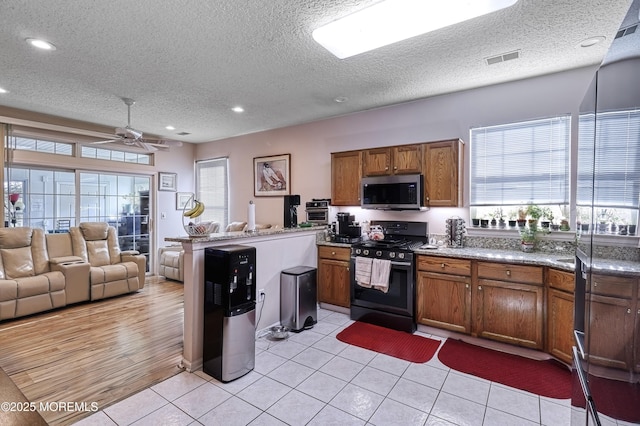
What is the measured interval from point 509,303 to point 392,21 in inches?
109

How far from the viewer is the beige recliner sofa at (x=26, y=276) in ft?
12.3

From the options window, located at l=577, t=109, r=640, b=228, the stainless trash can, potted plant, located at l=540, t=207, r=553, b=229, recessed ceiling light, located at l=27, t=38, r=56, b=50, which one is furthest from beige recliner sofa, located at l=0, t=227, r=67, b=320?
potted plant, located at l=540, t=207, r=553, b=229

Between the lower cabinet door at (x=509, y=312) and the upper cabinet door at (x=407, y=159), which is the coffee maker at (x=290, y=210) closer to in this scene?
the upper cabinet door at (x=407, y=159)

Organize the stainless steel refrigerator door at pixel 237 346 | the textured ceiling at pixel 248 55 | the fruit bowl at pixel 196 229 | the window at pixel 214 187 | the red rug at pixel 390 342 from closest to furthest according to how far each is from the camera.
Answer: the textured ceiling at pixel 248 55, the stainless steel refrigerator door at pixel 237 346, the fruit bowl at pixel 196 229, the red rug at pixel 390 342, the window at pixel 214 187

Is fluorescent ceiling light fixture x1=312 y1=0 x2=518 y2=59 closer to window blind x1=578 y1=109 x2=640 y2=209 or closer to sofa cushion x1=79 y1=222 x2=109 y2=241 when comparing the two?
window blind x1=578 y1=109 x2=640 y2=209

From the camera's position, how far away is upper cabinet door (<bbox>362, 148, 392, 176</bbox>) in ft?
13.0

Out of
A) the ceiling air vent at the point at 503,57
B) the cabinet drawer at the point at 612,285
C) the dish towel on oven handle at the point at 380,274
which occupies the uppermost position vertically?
the ceiling air vent at the point at 503,57

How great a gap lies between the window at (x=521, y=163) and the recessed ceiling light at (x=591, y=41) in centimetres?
76

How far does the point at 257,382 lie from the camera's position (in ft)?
8.10

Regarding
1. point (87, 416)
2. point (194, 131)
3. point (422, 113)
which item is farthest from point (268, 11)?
point (194, 131)

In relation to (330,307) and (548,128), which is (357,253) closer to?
(330,307)

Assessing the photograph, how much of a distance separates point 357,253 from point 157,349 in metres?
2.42

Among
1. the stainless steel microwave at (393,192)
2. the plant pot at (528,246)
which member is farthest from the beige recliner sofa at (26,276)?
the plant pot at (528,246)

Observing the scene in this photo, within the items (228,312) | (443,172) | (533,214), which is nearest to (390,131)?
(443,172)
